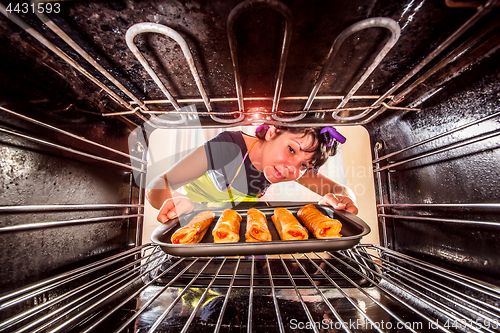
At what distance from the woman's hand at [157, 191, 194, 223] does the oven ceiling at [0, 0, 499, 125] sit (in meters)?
0.70

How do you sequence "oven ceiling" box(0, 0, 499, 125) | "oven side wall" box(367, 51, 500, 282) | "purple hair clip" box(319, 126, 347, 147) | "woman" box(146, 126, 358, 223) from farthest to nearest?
"purple hair clip" box(319, 126, 347, 147) → "woman" box(146, 126, 358, 223) → "oven side wall" box(367, 51, 500, 282) → "oven ceiling" box(0, 0, 499, 125)

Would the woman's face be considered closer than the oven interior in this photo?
No

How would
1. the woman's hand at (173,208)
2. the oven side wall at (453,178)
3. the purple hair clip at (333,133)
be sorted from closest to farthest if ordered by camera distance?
the oven side wall at (453,178), the woman's hand at (173,208), the purple hair clip at (333,133)

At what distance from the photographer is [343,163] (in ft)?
7.92

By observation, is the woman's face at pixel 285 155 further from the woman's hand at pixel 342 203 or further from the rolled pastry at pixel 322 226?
the rolled pastry at pixel 322 226

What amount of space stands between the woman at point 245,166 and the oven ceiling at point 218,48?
723 mm

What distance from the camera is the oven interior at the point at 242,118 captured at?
0.60m

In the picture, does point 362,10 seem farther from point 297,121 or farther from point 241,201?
point 241,201

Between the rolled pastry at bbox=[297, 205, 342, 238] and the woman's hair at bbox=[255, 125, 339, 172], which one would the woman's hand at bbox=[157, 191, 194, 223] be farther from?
the woman's hair at bbox=[255, 125, 339, 172]

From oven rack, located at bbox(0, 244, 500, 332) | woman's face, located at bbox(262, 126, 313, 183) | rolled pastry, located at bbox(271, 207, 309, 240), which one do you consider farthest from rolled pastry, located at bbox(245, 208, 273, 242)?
woman's face, located at bbox(262, 126, 313, 183)

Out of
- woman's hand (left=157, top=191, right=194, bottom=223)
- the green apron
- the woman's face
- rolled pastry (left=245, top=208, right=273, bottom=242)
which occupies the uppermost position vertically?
the woman's face

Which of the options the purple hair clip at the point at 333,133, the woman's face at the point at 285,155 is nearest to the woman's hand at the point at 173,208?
the woman's face at the point at 285,155

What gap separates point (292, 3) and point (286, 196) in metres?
2.61

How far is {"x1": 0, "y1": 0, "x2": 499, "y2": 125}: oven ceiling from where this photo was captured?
574mm
